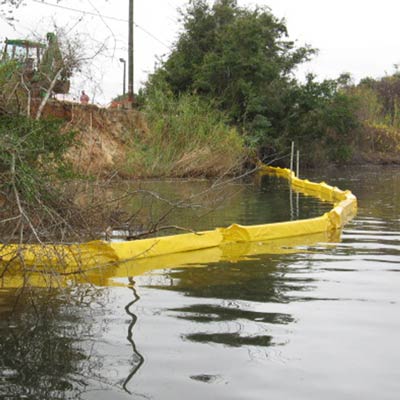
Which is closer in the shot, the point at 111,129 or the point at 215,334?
the point at 215,334

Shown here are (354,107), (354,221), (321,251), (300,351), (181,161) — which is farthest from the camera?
(354,107)

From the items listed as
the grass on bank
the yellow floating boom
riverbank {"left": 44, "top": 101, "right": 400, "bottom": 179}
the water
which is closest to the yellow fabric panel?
the yellow floating boom

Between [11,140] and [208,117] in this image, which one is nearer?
[11,140]

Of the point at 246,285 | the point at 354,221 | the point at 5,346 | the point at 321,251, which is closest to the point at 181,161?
the point at 354,221

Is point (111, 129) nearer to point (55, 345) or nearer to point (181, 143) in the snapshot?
point (181, 143)

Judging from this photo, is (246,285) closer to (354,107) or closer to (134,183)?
(134,183)

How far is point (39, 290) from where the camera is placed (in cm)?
618

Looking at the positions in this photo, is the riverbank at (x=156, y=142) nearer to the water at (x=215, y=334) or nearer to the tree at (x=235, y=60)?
the tree at (x=235, y=60)

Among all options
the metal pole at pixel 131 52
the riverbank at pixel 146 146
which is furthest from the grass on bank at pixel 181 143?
the metal pole at pixel 131 52

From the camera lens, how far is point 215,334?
4770mm

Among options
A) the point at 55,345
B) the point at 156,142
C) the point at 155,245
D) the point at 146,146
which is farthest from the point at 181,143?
the point at 55,345

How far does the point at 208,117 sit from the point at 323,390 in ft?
75.4

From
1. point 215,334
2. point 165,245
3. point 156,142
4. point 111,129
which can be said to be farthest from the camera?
point 111,129

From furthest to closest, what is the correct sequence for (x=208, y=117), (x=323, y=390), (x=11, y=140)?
(x=208, y=117)
(x=11, y=140)
(x=323, y=390)
